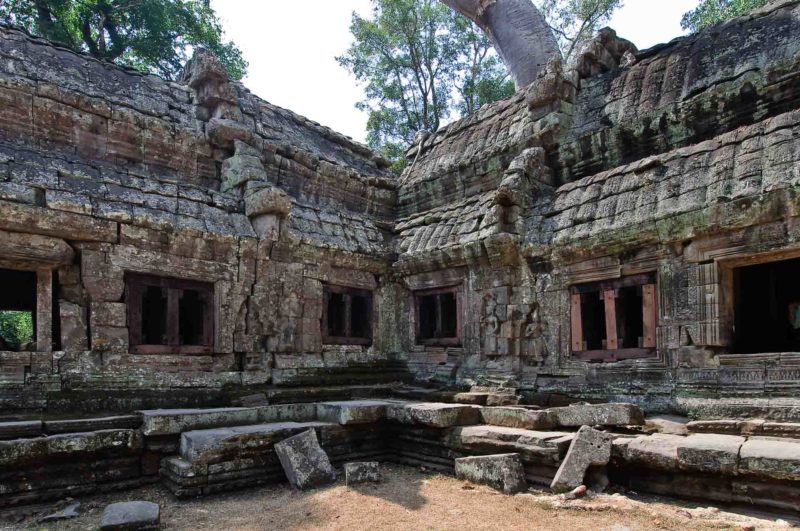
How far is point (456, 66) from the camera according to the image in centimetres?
2408

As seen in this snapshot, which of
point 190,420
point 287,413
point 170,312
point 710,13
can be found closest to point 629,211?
point 287,413

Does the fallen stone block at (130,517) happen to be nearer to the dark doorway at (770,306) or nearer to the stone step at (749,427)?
the stone step at (749,427)

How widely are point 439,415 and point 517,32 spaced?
14560 mm

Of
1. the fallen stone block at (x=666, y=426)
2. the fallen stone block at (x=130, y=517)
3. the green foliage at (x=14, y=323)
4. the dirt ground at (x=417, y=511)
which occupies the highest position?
the green foliage at (x=14, y=323)

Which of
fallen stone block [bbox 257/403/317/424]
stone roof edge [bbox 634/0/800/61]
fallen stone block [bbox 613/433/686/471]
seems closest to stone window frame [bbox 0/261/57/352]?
fallen stone block [bbox 257/403/317/424]

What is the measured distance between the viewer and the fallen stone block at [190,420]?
5.56 meters

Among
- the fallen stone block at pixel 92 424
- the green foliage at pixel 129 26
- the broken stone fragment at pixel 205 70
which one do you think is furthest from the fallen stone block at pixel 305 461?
the green foliage at pixel 129 26

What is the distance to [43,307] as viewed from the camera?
6574 millimetres

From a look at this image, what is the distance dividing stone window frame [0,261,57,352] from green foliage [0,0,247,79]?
14.3 m

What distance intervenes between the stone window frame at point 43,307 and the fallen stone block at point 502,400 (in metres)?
5.16

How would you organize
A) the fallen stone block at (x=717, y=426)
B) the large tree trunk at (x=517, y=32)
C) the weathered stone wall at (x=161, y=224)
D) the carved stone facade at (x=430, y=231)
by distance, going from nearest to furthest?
the fallen stone block at (x=717, y=426), the carved stone facade at (x=430, y=231), the weathered stone wall at (x=161, y=224), the large tree trunk at (x=517, y=32)

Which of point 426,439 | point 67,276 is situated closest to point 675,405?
point 426,439

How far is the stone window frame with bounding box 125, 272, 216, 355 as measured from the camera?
7.20m

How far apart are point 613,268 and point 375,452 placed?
373cm
